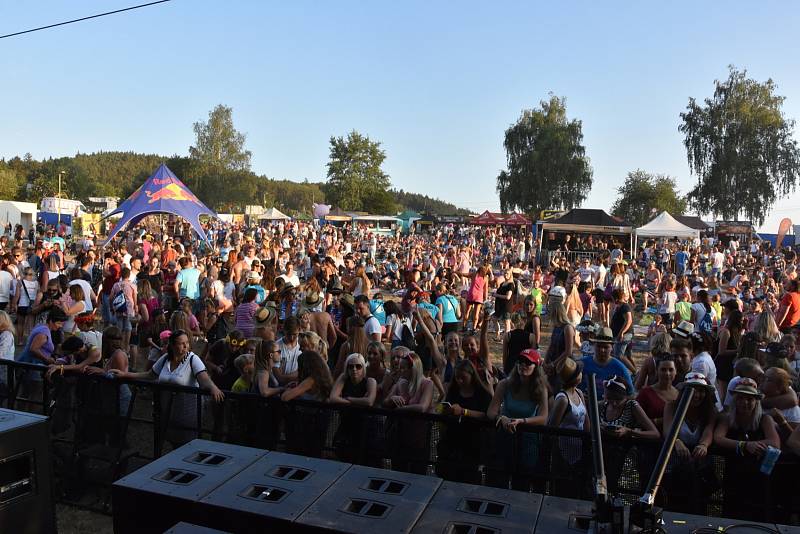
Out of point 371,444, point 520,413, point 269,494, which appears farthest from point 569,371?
point 269,494

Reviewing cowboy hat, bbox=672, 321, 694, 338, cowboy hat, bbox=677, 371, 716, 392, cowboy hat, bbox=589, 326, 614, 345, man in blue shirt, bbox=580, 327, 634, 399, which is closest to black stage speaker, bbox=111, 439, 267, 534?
cowboy hat, bbox=677, 371, 716, 392

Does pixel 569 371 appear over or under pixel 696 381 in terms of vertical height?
under

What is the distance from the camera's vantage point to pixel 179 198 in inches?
701

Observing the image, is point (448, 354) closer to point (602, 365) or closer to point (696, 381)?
point (602, 365)

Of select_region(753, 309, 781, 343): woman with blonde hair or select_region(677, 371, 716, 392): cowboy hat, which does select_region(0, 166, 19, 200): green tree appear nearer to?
select_region(753, 309, 781, 343): woman with blonde hair

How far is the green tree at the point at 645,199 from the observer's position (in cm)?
6344

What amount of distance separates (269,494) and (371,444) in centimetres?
157

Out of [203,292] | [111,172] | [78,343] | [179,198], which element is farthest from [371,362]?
[111,172]

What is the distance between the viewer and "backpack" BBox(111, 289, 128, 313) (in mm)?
9164

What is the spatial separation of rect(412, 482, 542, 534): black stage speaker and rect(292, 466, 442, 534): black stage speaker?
2.4 inches

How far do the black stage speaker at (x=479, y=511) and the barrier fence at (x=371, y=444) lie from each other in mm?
1102

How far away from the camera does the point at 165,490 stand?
3.09 metres

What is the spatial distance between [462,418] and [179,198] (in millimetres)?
15593

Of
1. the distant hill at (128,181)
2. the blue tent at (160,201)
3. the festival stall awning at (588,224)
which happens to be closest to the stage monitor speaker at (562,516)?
the blue tent at (160,201)
